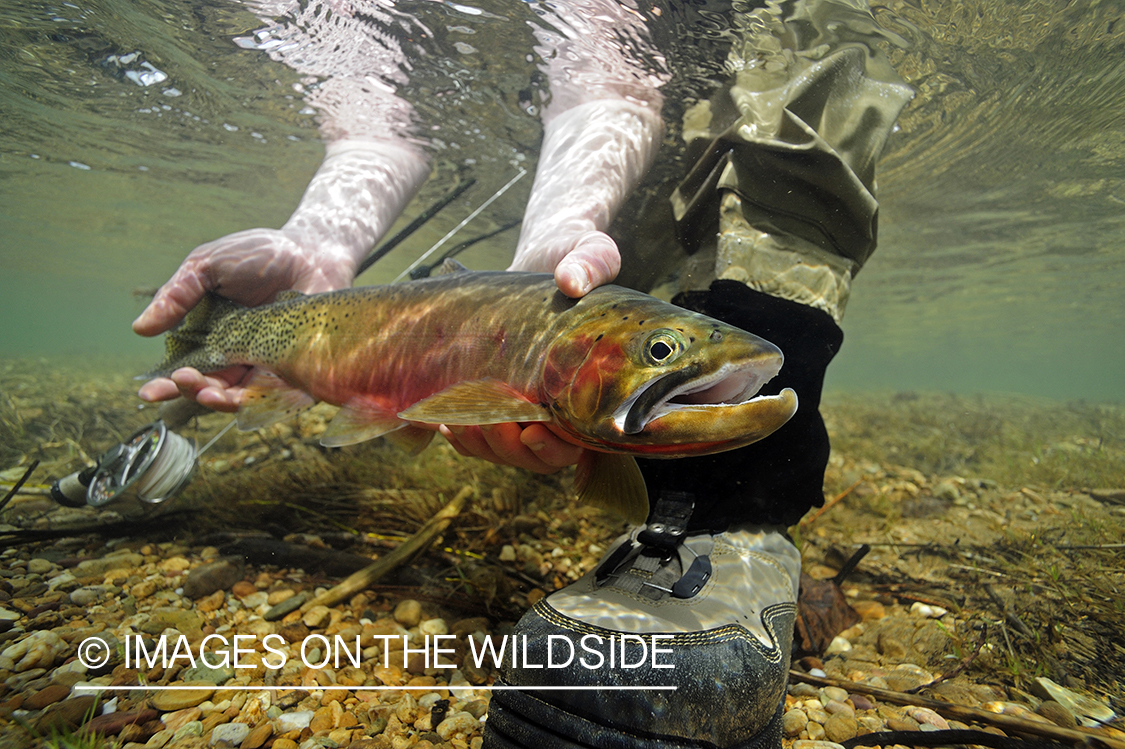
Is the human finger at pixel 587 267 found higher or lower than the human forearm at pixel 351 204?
higher

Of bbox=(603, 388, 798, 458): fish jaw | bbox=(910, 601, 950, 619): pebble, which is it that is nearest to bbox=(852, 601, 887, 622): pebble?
bbox=(910, 601, 950, 619): pebble

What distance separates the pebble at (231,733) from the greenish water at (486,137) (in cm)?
608

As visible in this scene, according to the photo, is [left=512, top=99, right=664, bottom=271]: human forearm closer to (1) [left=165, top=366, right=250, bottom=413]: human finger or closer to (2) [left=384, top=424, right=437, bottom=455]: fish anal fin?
(2) [left=384, top=424, right=437, bottom=455]: fish anal fin

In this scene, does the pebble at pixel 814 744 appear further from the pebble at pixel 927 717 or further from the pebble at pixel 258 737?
the pebble at pixel 258 737

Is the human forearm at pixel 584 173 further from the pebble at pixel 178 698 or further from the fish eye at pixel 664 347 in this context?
the pebble at pixel 178 698

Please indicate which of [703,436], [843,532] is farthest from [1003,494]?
[703,436]

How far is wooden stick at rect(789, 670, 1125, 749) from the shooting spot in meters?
1.78

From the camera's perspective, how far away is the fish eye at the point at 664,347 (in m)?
1.53

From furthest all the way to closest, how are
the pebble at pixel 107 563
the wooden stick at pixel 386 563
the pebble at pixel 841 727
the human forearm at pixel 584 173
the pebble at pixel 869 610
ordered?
the human forearm at pixel 584 173 < the pebble at pixel 869 610 < the pebble at pixel 107 563 < the wooden stick at pixel 386 563 < the pebble at pixel 841 727

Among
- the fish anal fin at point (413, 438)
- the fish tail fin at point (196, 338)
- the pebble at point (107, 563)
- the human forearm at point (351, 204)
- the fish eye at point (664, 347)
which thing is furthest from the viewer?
the human forearm at point (351, 204)

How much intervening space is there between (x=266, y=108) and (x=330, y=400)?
837cm

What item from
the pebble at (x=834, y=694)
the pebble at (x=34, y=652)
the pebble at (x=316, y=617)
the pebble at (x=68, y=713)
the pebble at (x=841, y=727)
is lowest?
the pebble at (x=34, y=652)

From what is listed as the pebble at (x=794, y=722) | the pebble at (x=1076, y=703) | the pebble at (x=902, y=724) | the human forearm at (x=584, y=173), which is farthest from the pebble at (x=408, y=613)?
the pebble at (x=1076, y=703)

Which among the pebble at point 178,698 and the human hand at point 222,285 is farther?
the human hand at point 222,285
